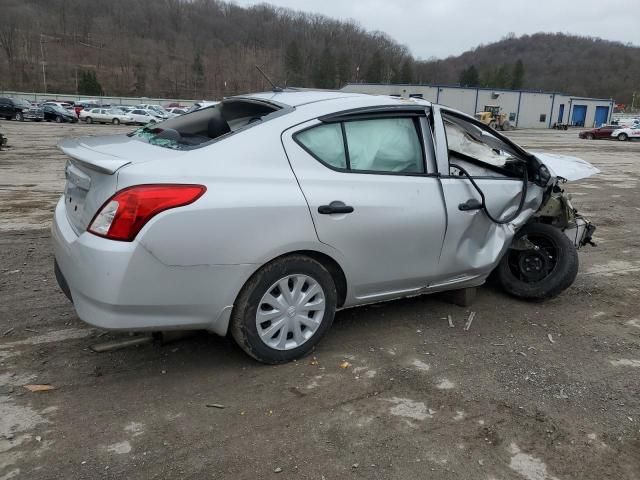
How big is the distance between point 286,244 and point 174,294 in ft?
2.31

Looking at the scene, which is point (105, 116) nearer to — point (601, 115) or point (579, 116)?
point (579, 116)

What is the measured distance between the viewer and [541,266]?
491 centimetres

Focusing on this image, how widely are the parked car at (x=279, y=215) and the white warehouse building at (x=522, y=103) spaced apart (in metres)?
59.0

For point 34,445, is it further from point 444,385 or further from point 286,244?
point 444,385

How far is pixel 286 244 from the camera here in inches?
127

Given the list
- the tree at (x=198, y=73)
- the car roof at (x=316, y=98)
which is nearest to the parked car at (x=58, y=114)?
the car roof at (x=316, y=98)

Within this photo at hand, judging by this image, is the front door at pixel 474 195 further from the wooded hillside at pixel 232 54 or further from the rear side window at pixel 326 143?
the wooded hillside at pixel 232 54

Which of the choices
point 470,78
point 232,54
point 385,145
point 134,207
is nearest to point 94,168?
point 134,207

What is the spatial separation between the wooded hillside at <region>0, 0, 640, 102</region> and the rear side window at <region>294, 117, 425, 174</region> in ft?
353

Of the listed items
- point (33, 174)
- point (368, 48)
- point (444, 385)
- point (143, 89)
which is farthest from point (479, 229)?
point (368, 48)

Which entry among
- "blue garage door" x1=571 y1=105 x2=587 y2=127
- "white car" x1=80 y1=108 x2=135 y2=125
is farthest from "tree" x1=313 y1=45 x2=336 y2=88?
"white car" x1=80 y1=108 x2=135 y2=125

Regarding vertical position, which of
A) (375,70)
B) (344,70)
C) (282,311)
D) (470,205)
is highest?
(375,70)

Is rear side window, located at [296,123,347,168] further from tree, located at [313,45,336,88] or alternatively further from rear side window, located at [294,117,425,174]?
tree, located at [313,45,336,88]

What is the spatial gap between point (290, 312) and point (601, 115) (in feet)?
296
